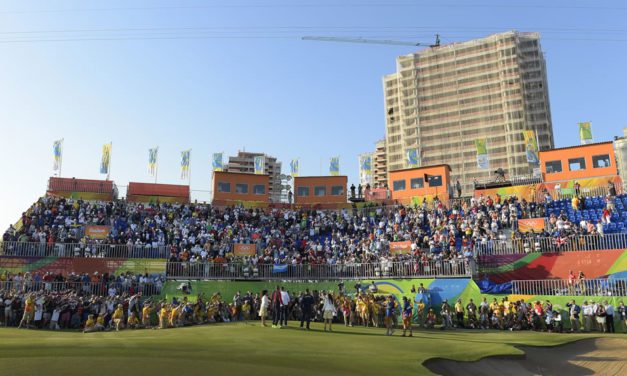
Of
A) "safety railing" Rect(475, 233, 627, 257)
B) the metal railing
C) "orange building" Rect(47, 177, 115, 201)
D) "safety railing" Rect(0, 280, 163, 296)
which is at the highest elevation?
"orange building" Rect(47, 177, 115, 201)

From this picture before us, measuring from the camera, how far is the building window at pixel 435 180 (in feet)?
161

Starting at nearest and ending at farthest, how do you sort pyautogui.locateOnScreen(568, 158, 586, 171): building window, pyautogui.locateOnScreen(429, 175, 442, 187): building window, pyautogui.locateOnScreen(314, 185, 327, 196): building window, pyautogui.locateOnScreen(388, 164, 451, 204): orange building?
pyautogui.locateOnScreen(568, 158, 586, 171): building window
pyautogui.locateOnScreen(388, 164, 451, 204): orange building
pyautogui.locateOnScreen(429, 175, 442, 187): building window
pyautogui.locateOnScreen(314, 185, 327, 196): building window

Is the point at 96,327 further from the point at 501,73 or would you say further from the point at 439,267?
the point at 501,73

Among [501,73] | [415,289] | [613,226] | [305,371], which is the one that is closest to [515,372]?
[305,371]

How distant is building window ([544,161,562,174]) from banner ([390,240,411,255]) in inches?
736

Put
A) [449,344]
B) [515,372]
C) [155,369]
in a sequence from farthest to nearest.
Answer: [449,344] → [515,372] → [155,369]

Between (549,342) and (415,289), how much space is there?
37.9 feet

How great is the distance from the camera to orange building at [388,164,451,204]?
48781mm

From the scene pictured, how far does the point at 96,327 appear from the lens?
2305cm

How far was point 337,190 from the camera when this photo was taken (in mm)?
54469

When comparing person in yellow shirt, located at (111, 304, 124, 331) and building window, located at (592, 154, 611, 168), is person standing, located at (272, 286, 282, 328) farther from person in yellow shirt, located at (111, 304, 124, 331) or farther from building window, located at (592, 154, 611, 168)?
building window, located at (592, 154, 611, 168)

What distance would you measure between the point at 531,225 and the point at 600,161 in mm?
15035

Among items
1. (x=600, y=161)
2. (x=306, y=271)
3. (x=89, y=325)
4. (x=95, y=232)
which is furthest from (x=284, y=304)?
(x=600, y=161)

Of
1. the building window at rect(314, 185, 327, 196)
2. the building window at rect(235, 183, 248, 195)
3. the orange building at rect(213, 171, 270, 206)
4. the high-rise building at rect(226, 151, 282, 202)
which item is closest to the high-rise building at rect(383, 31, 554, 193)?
the high-rise building at rect(226, 151, 282, 202)
